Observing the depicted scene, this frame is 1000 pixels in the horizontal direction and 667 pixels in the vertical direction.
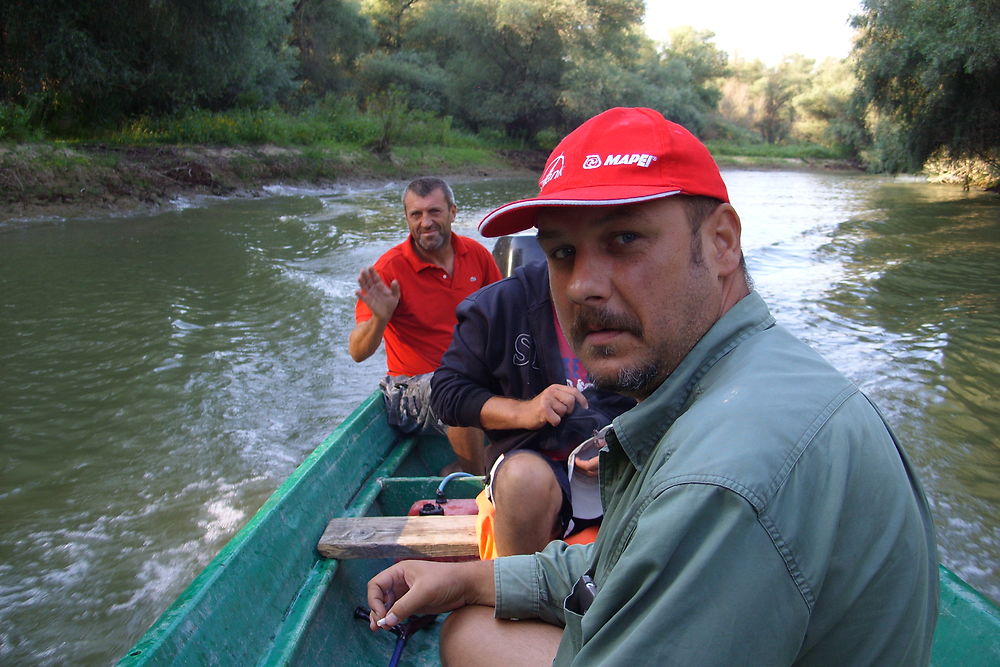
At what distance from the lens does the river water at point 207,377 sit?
3996mm

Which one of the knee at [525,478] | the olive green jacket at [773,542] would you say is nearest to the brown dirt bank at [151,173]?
the knee at [525,478]

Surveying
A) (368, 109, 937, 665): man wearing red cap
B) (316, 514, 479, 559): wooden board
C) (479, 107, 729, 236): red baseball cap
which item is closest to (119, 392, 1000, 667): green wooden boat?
(316, 514, 479, 559): wooden board

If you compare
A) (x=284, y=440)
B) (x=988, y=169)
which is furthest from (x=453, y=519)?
(x=988, y=169)

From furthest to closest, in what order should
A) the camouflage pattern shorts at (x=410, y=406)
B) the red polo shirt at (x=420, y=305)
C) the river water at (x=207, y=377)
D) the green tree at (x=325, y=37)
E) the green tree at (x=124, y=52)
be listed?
the green tree at (x=325, y=37) < the green tree at (x=124, y=52) < the red polo shirt at (x=420, y=305) < the river water at (x=207, y=377) < the camouflage pattern shorts at (x=410, y=406)

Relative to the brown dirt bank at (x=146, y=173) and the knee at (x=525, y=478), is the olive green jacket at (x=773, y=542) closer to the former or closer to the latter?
the knee at (x=525, y=478)

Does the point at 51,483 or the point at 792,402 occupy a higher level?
the point at 792,402

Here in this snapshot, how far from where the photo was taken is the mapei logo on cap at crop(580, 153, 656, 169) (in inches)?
43.9

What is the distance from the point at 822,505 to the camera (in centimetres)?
77

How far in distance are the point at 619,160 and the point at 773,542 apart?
627 mm

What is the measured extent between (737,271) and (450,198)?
10.8 ft

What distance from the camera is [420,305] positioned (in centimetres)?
411

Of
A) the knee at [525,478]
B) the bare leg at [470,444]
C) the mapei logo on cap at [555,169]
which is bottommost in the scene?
the bare leg at [470,444]

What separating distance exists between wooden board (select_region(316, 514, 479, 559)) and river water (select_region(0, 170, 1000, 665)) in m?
1.58

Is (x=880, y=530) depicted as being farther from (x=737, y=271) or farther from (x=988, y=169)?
(x=988, y=169)
